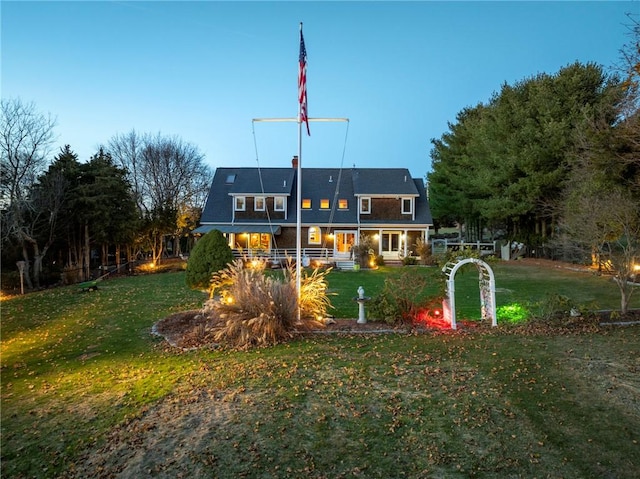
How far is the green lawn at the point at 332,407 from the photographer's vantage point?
365 cm

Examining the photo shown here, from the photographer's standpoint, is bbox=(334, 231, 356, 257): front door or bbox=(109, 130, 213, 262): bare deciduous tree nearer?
bbox=(334, 231, 356, 257): front door

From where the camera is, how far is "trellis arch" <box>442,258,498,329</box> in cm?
865

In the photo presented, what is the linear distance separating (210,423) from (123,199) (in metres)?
24.3

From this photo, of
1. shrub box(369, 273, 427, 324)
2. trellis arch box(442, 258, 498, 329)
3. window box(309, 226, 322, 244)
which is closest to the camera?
trellis arch box(442, 258, 498, 329)

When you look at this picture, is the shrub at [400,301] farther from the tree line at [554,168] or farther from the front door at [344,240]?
the front door at [344,240]

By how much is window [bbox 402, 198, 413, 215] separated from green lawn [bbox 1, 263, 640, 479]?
71.2 ft

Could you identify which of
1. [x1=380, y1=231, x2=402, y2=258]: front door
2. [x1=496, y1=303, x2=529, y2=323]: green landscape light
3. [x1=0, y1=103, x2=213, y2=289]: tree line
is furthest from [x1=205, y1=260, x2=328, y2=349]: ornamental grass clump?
[x1=380, y1=231, x2=402, y2=258]: front door

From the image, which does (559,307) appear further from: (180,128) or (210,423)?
(180,128)

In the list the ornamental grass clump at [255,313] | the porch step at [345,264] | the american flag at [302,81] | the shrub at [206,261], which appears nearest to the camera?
the ornamental grass clump at [255,313]

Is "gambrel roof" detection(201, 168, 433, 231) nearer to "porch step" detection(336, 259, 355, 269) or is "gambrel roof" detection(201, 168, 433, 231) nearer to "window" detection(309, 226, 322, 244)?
"window" detection(309, 226, 322, 244)

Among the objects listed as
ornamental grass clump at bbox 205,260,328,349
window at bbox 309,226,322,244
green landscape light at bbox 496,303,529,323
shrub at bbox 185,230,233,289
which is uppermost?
window at bbox 309,226,322,244

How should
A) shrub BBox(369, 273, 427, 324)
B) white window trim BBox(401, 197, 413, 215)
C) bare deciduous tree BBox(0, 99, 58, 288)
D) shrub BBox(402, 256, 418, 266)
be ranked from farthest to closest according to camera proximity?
white window trim BBox(401, 197, 413, 215)
shrub BBox(402, 256, 418, 266)
bare deciduous tree BBox(0, 99, 58, 288)
shrub BBox(369, 273, 427, 324)

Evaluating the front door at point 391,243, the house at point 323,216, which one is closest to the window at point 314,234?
the house at point 323,216

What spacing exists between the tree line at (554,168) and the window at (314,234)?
44.1ft
